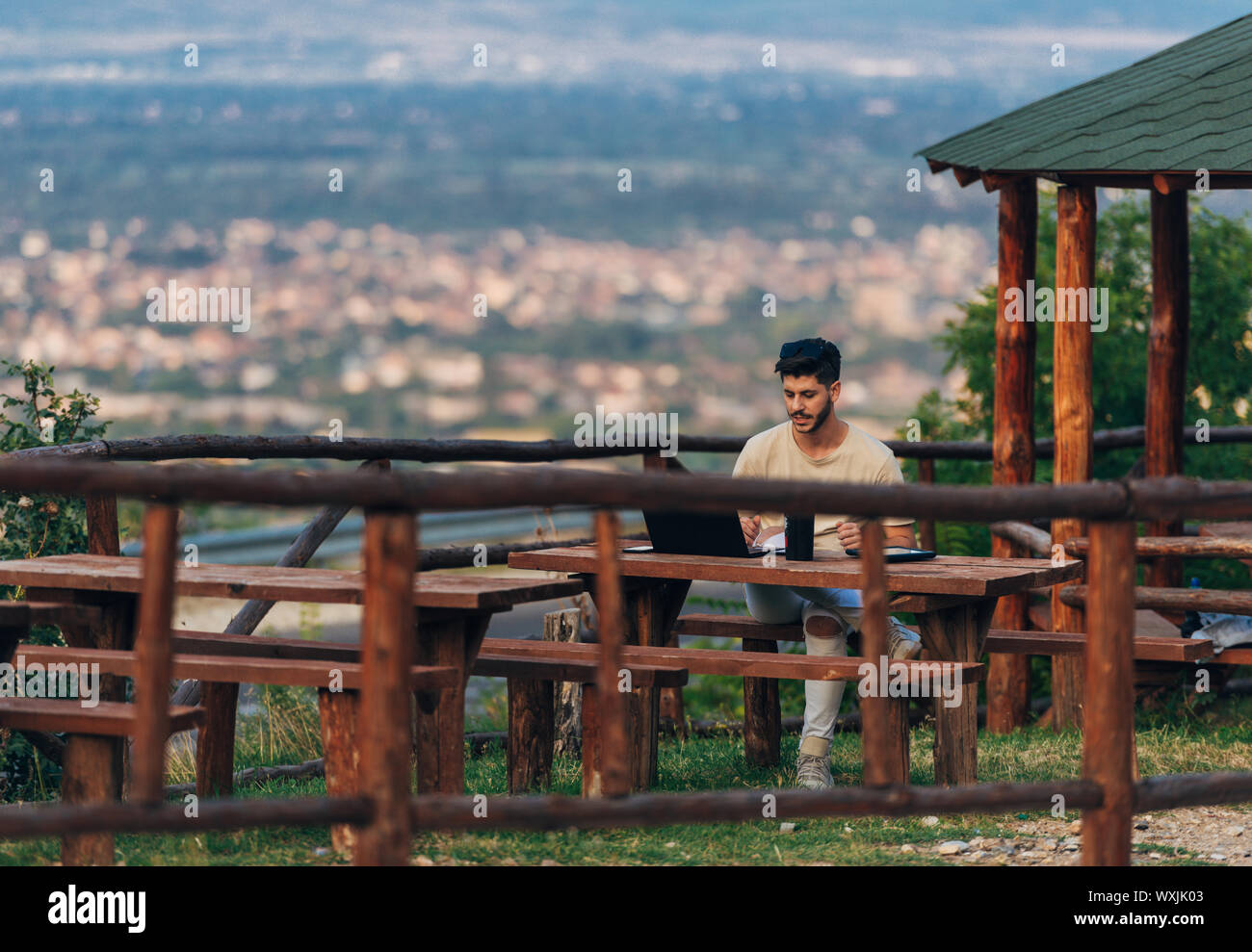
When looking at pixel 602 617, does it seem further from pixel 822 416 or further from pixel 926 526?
pixel 926 526

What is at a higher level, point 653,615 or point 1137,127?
point 1137,127

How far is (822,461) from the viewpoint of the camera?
5.30 meters

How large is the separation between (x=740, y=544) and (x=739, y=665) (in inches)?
16.3

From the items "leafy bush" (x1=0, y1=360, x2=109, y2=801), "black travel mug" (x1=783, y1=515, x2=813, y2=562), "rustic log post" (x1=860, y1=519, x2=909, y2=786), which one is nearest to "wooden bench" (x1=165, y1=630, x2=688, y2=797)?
"black travel mug" (x1=783, y1=515, x2=813, y2=562)

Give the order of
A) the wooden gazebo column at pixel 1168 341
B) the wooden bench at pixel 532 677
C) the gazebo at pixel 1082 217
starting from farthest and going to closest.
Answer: the wooden gazebo column at pixel 1168 341
the gazebo at pixel 1082 217
the wooden bench at pixel 532 677

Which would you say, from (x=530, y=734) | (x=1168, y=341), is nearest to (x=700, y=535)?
(x=530, y=734)

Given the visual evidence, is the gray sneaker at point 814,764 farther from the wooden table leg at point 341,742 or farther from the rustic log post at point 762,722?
the wooden table leg at point 341,742

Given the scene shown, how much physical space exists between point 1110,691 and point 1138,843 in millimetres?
1469

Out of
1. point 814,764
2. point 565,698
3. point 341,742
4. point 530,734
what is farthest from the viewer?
point 565,698

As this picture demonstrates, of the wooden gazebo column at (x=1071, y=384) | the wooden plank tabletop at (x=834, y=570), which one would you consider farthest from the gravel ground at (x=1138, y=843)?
the wooden gazebo column at (x=1071, y=384)

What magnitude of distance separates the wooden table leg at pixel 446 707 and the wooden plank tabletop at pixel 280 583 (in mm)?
108

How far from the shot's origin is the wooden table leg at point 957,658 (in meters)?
4.93

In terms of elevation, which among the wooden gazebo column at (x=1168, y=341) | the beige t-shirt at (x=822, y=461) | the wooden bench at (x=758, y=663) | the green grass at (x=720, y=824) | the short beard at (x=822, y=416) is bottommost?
the green grass at (x=720, y=824)
